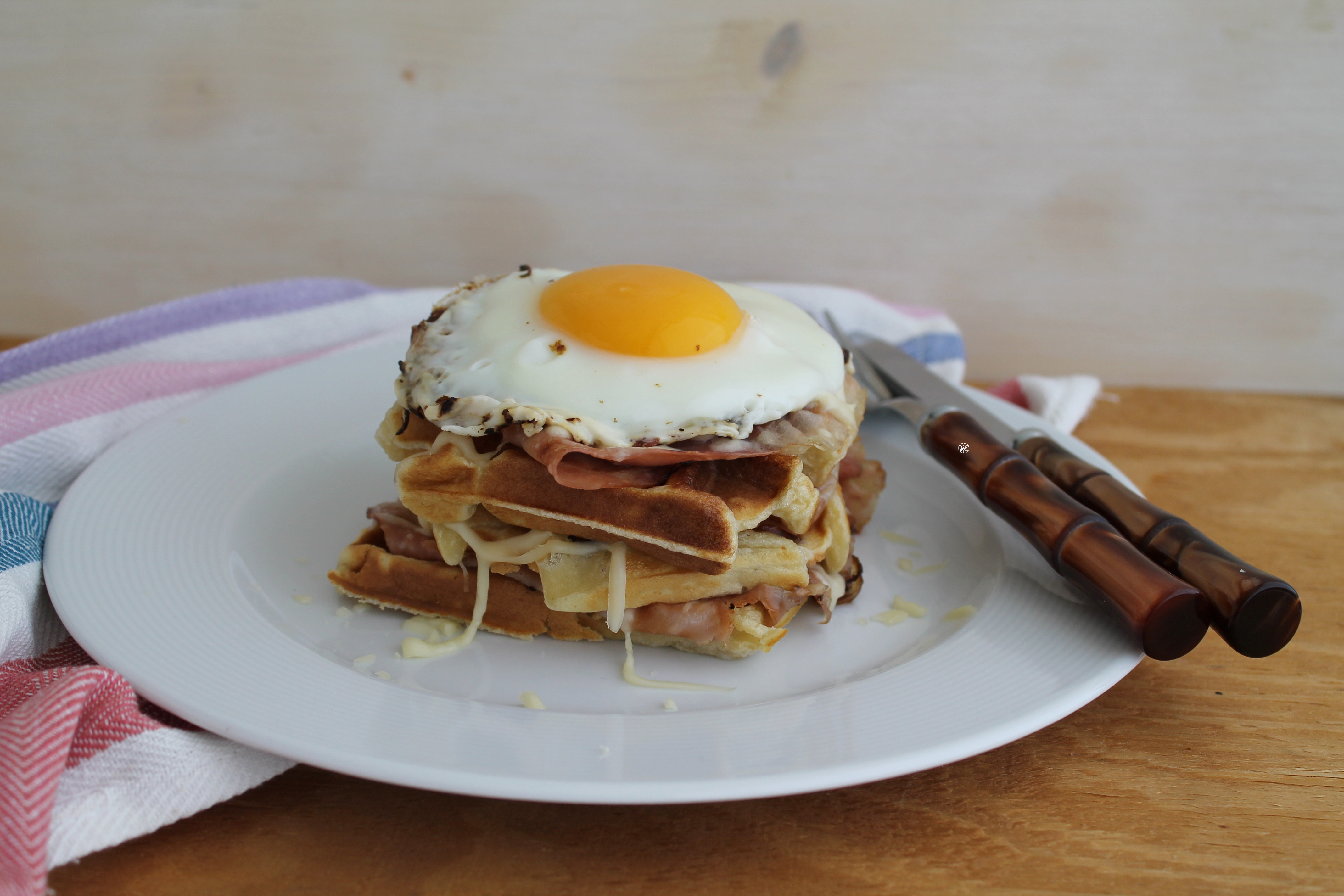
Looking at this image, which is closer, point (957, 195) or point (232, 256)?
point (957, 195)

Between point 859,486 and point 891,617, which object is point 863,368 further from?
point 891,617

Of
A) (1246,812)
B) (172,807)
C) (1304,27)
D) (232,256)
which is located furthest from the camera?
(232,256)

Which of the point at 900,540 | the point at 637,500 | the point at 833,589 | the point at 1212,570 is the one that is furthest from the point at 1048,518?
the point at 637,500

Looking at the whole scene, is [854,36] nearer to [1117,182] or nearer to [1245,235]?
[1117,182]

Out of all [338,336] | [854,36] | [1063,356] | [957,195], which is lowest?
[1063,356]

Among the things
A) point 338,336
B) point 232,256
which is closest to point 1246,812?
point 338,336

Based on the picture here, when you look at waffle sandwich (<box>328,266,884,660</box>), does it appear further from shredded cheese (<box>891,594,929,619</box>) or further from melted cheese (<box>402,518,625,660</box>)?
shredded cheese (<box>891,594,929,619</box>)

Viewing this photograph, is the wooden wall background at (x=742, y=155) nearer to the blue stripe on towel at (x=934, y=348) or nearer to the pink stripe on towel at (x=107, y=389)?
the blue stripe on towel at (x=934, y=348)

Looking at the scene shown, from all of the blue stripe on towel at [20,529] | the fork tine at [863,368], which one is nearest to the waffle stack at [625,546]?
the blue stripe on towel at [20,529]
